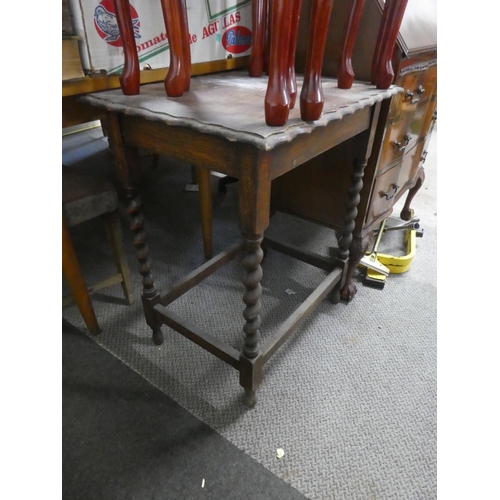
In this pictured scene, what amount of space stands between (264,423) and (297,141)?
0.69 m

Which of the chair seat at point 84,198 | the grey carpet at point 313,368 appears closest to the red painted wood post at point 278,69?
the chair seat at point 84,198

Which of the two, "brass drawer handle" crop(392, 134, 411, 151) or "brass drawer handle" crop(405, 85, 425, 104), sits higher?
"brass drawer handle" crop(405, 85, 425, 104)

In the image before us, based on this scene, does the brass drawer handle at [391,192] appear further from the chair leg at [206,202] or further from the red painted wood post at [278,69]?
the red painted wood post at [278,69]

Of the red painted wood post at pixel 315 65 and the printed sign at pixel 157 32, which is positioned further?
the printed sign at pixel 157 32

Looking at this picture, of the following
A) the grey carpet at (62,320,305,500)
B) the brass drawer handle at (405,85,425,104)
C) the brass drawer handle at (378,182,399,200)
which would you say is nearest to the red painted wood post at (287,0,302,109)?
the brass drawer handle at (405,85,425,104)

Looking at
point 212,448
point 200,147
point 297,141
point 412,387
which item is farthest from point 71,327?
point 412,387

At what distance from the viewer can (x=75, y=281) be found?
101 centimetres

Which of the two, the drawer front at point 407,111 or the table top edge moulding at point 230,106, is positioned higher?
the table top edge moulding at point 230,106

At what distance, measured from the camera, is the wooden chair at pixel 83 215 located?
94 centimetres

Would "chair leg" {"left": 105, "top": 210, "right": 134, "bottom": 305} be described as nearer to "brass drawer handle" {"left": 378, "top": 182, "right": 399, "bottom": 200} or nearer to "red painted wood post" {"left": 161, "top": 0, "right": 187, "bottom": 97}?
"red painted wood post" {"left": 161, "top": 0, "right": 187, "bottom": 97}

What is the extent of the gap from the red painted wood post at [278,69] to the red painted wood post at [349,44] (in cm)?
35

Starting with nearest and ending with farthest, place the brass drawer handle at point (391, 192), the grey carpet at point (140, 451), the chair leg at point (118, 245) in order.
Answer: the grey carpet at point (140, 451)
the chair leg at point (118, 245)
the brass drawer handle at point (391, 192)

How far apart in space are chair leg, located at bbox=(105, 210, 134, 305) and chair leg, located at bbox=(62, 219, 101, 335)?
4.6 inches

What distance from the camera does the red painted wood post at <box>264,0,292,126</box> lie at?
20.4 inches
